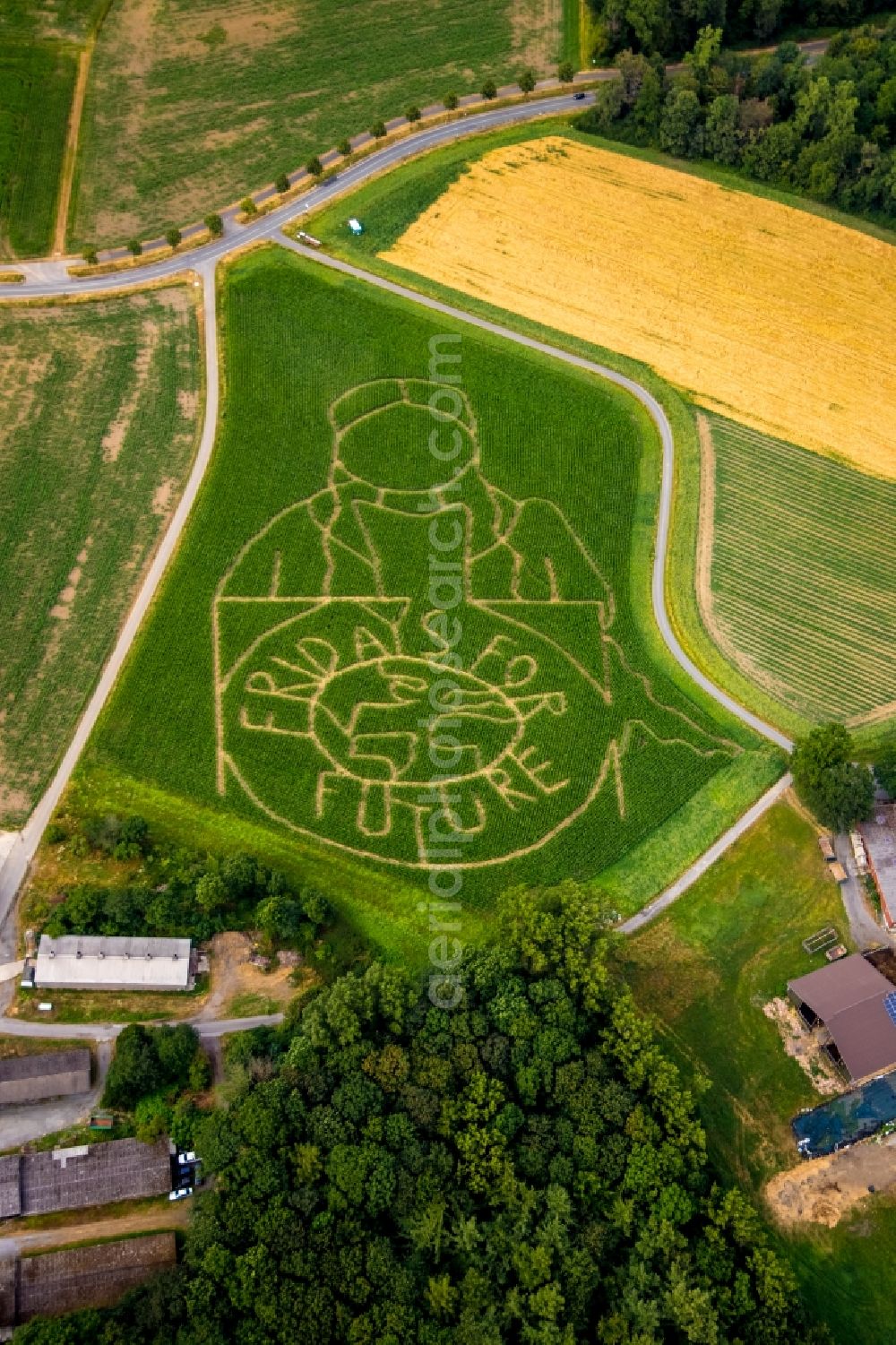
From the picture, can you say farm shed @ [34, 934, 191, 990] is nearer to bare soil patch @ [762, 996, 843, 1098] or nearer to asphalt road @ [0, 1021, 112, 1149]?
asphalt road @ [0, 1021, 112, 1149]

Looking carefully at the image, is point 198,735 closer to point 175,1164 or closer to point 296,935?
point 296,935

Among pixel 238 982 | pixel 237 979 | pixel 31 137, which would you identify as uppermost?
pixel 31 137

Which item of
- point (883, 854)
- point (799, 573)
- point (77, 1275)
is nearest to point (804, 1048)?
point (883, 854)

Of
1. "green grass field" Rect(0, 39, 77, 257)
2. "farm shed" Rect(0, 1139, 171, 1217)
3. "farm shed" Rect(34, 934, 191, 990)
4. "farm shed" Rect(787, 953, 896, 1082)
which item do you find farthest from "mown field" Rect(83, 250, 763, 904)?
"farm shed" Rect(0, 1139, 171, 1217)

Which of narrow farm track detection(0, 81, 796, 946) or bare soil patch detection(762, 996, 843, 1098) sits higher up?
narrow farm track detection(0, 81, 796, 946)

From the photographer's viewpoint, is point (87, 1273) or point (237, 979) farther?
point (237, 979)

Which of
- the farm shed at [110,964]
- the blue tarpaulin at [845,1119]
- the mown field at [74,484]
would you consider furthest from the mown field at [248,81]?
the blue tarpaulin at [845,1119]

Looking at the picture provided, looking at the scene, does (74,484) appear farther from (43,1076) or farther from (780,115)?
(780,115)
